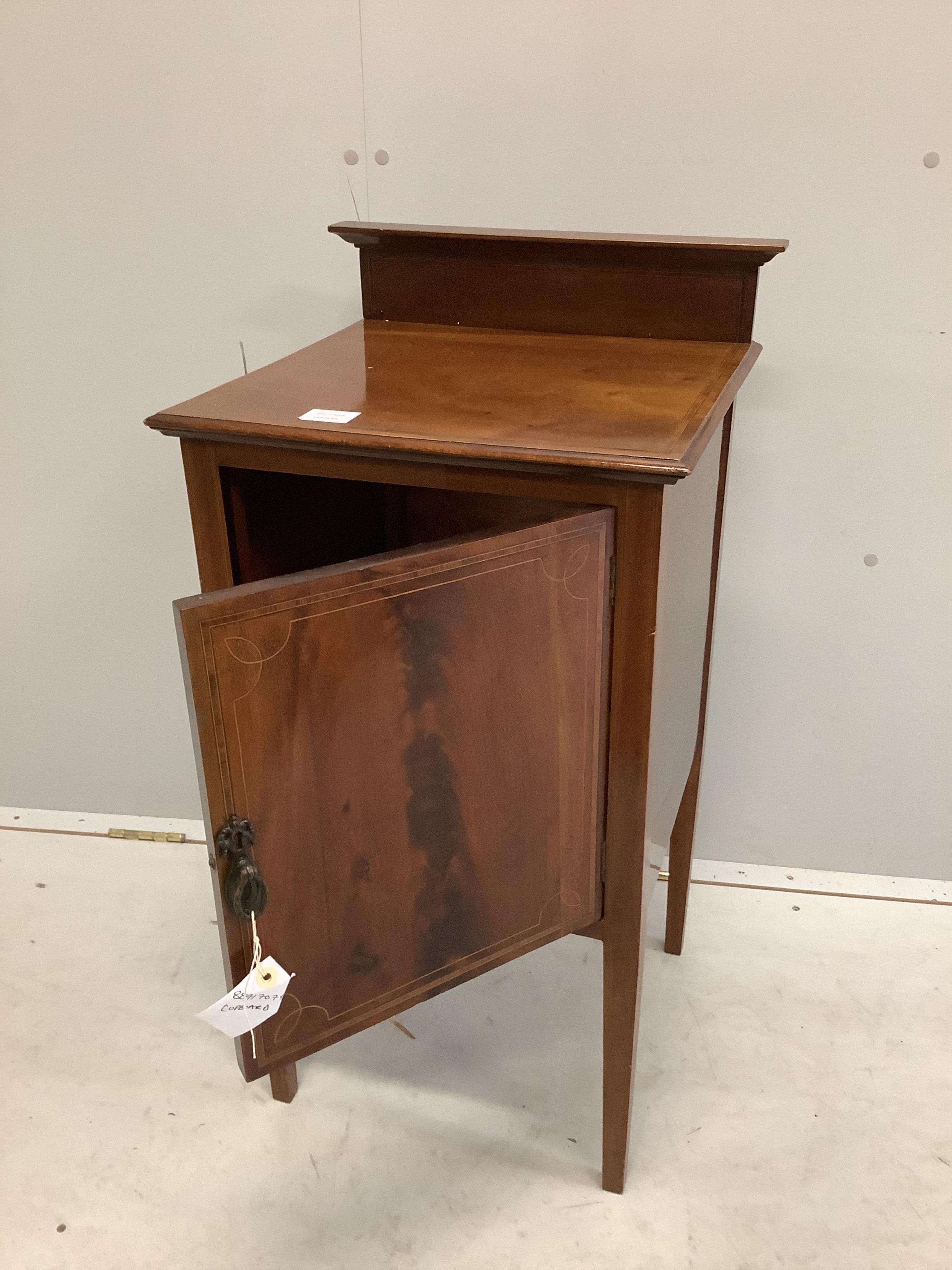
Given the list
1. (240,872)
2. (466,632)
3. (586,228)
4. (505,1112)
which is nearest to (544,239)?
(586,228)

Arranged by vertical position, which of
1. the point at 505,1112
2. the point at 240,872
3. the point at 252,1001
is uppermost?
the point at 240,872

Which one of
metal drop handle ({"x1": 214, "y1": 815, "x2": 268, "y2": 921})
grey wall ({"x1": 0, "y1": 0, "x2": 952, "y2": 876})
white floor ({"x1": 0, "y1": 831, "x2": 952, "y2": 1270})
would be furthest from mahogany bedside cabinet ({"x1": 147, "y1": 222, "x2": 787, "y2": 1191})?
grey wall ({"x1": 0, "y1": 0, "x2": 952, "y2": 876})

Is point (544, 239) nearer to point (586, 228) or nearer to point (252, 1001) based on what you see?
point (586, 228)

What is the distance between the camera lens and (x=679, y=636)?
3.62ft

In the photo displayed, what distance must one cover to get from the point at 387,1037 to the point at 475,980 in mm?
168

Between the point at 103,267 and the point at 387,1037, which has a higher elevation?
the point at 103,267

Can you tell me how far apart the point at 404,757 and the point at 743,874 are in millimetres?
1053

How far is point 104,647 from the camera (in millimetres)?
1778

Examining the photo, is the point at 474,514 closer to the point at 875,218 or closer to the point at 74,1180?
the point at 875,218

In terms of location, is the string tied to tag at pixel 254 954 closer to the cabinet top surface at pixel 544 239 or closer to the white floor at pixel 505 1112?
the white floor at pixel 505 1112

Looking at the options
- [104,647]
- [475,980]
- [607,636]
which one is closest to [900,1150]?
[475,980]

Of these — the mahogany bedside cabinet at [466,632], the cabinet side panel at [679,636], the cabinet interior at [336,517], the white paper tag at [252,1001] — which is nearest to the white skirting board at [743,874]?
the cabinet side panel at [679,636]

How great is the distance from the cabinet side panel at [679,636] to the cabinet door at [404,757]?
2.3 inches

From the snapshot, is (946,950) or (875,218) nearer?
(875,218)
